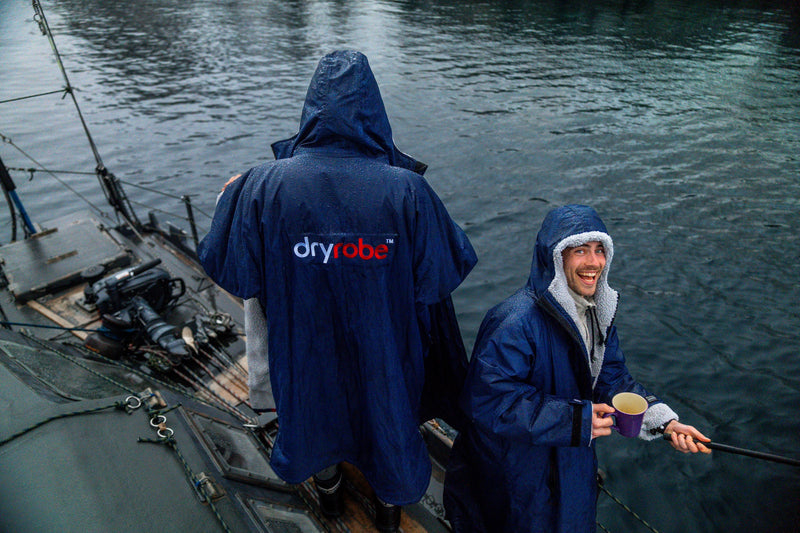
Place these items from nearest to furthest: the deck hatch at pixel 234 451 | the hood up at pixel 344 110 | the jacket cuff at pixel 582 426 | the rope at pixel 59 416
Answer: the hood up at pixel 344 110 < the jacket cuff at pixel 582 426 < the rope at pixel 59 416 < the deck hatch at pixel 234 451

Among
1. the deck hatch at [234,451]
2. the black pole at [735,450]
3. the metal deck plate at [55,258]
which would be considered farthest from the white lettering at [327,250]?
the metal deck plate at [55,258]

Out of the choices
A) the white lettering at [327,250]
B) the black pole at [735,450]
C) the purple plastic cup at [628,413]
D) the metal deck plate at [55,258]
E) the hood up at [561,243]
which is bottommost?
the metal deck plate at [55,258]

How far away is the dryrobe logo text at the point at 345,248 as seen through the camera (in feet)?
7.17

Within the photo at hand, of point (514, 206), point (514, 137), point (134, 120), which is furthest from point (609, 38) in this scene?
point (134, 120)

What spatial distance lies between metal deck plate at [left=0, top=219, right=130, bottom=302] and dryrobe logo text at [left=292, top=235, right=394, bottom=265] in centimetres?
650

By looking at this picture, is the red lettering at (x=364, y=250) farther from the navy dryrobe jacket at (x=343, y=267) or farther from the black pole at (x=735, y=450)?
the black pole at (x=735, y=450)

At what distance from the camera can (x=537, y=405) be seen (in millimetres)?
2412

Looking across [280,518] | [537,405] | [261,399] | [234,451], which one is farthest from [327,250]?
[234,451]

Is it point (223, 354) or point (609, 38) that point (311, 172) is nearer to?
point (223, 354)

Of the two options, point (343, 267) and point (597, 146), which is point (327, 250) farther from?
point (597, 146)

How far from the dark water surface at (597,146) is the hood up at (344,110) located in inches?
239

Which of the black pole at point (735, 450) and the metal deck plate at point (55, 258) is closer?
the black pole at point (735, 450)

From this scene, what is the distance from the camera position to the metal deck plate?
714cm

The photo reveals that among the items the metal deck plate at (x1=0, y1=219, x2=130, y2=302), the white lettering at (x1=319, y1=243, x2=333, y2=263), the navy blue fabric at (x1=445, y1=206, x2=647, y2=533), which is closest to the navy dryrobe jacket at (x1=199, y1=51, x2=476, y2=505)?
the white lettering at (x1=319, y1=243, x2=333, y2=263)
